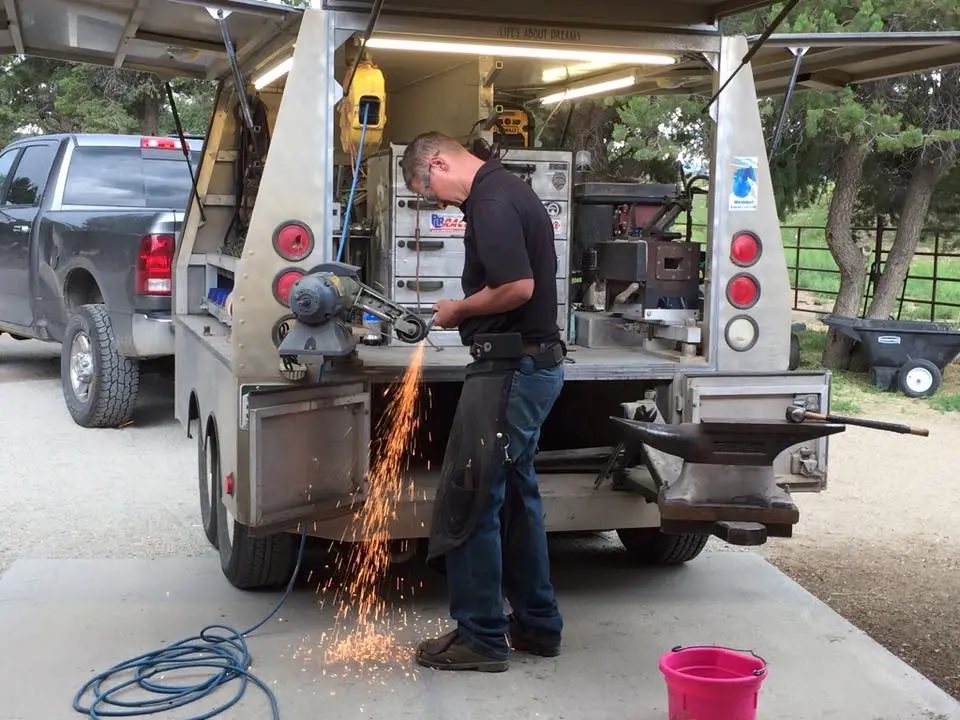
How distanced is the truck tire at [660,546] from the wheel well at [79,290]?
17.4 ft

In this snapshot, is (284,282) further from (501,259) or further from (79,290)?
(79,290)

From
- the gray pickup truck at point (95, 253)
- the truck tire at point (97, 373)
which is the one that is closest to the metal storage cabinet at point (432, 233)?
the gray pickup truck at point (95, 253)

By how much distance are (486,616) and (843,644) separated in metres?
1.52

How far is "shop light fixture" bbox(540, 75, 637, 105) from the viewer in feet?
22.2

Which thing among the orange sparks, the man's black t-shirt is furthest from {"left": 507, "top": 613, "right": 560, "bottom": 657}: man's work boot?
the man's black t-shirt

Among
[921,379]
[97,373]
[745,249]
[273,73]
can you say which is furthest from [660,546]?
[921,379]

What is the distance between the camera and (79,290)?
9609 millimetres

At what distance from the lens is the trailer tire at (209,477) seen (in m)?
5.49

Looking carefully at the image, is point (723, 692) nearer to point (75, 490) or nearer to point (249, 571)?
point (249, 571)

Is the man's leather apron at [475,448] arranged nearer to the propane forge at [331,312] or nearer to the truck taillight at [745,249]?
the propane forge at [331,312]

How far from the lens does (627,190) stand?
20.1ft

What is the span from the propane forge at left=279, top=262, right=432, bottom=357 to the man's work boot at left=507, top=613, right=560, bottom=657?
124cm

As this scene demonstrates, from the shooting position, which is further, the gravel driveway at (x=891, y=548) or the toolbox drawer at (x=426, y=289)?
the toolbox drawer at (x=426, y=289)

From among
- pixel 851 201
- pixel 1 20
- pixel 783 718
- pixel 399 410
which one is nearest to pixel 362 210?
pixel 399 410
